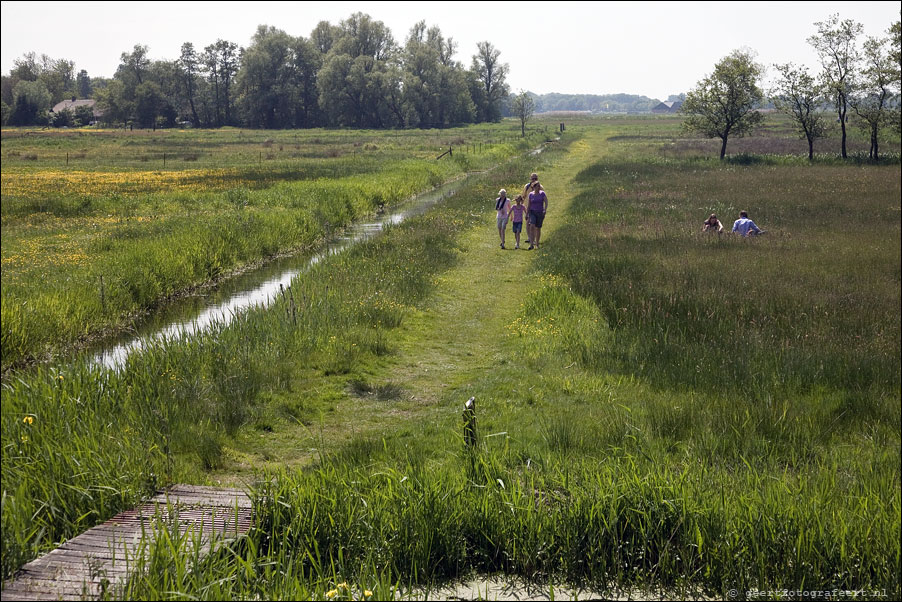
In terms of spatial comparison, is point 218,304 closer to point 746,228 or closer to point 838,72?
point 746,228

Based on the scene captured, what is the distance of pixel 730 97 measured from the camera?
5419 centimetres

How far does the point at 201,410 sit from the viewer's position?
8.85 meters

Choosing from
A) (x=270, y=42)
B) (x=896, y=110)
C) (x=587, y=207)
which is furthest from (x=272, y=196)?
(x=270, y=42)

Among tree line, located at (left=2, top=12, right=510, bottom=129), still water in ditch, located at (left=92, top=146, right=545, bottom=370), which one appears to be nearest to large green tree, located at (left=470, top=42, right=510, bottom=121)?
tree line, located at (left=2, top=12, right=510, bottom=129)

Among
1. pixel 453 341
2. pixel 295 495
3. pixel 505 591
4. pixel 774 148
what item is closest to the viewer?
pixel 505 591

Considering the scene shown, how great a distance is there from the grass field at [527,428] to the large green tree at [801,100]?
35.9 m

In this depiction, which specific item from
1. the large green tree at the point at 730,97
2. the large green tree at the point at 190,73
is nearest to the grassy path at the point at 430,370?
the large green tree at the point at 730,97

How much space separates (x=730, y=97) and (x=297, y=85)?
7819 cm

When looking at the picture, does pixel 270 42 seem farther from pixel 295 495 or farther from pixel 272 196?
pixel 295 495

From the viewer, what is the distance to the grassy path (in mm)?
8444

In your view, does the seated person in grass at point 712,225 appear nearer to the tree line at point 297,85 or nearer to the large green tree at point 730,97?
the large green tree at point 730,97

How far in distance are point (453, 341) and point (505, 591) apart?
8.16m

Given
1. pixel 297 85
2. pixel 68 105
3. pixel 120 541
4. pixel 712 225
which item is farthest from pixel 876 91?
pixel 297 85

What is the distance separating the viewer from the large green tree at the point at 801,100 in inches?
1943
